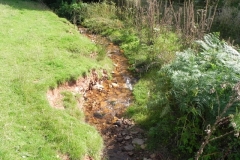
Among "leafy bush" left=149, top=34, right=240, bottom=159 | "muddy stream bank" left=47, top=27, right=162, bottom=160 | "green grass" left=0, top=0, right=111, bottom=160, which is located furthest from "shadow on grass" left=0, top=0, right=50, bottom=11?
Result: "leafy bush" left=149, top=34, right=240, bottom=159

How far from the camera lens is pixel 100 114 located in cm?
737

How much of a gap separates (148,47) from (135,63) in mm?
838

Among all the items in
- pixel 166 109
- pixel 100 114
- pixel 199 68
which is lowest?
pixel 100 114

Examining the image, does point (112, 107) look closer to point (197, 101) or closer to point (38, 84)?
point (38, 84)

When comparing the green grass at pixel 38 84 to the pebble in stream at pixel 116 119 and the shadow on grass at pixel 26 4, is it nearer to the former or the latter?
the pebble in stream at pixel 116 119

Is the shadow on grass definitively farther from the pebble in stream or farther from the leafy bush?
the leafy bush

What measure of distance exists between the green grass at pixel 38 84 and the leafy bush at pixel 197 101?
5.00 feet

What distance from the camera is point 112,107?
25.5 feet

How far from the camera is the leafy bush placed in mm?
5324

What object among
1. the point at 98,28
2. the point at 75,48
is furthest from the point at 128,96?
the point at 98,28

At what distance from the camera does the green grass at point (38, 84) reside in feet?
17.7

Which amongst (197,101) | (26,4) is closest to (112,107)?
(197,101)

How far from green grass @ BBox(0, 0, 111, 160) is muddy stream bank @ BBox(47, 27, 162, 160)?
26 centimetres

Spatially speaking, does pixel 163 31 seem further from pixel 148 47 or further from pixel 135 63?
pixel 135 63
